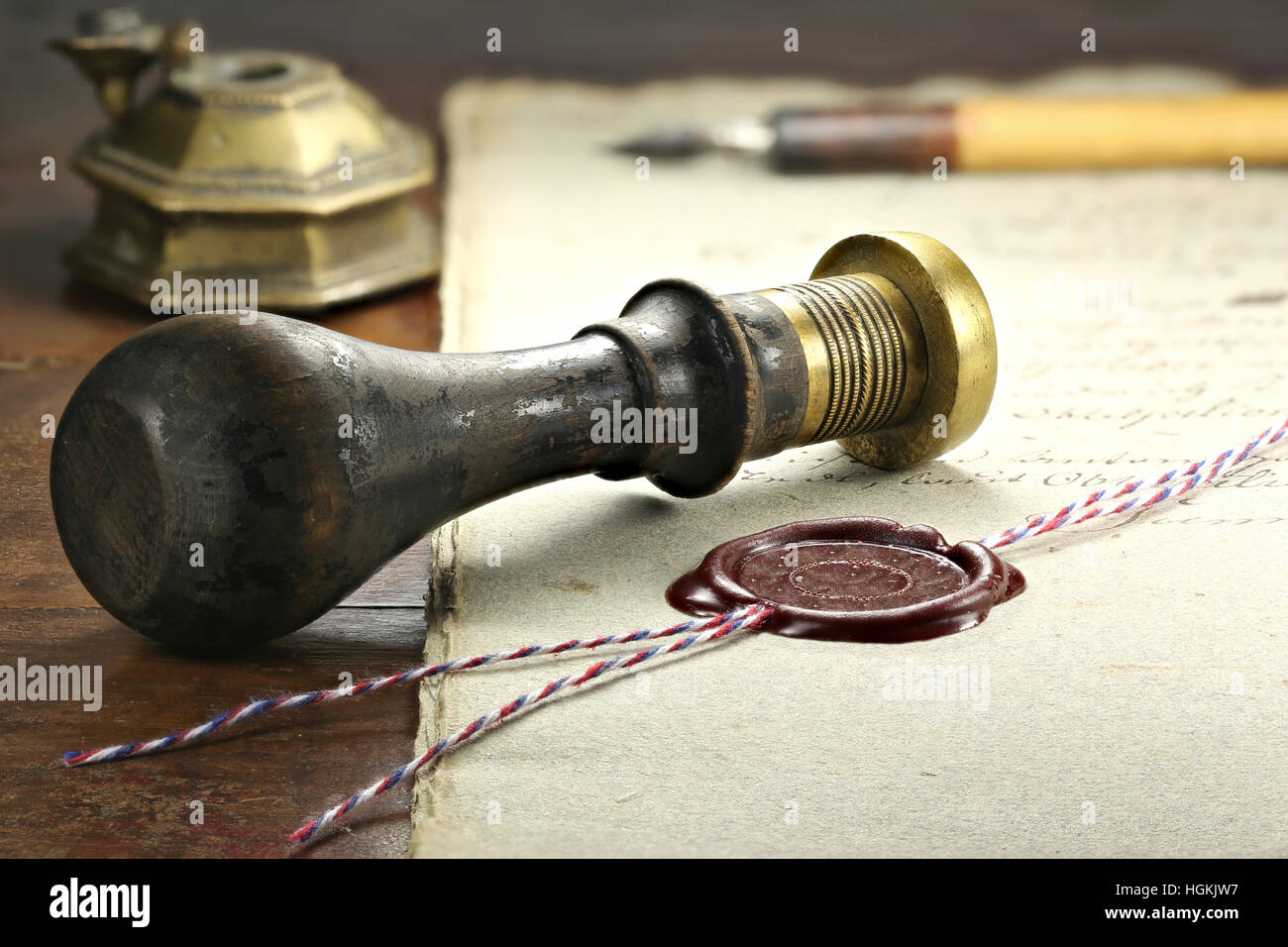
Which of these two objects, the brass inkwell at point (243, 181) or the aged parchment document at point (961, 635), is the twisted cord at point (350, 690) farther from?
the brass inkwell at point (243, 181)

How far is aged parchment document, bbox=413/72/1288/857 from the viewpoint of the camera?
3.34 feet

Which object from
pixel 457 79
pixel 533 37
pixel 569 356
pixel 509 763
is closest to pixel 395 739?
pixel 509 763

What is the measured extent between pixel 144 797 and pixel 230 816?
0.21 ft

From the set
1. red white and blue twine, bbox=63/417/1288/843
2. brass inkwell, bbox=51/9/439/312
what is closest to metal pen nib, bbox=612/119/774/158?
brass inkwell, bbox=51/9/439/312

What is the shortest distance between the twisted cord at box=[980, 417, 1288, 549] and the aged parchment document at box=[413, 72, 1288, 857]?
0.02m

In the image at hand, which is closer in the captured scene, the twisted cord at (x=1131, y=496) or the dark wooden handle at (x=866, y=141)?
the twisted cord at (x=1131, y=496)

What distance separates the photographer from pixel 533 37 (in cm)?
357

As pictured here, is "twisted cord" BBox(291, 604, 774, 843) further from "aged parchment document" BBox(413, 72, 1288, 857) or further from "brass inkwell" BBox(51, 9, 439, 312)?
"brass inkwell" BBox(51, 9, 439, 312)

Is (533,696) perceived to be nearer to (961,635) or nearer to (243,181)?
(961,635)

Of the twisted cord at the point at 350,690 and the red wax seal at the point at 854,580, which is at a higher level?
the red wax seal at the point at 854,580

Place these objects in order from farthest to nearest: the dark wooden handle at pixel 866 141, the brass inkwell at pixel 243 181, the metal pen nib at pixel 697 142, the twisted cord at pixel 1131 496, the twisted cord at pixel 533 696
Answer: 1. the metal pen nib at pixel 697 142
2. the dark wooden handle at pixel 866 141
3. the brass inkwell at pixel 243 181
4. the twisted cord at pixel 1131 496
5. the twisted cord at pixel 533 696

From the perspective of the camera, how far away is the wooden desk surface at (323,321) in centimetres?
102

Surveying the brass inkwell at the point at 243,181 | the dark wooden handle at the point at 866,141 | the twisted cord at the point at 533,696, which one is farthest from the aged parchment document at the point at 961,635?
the dark wooden handle at the point at 866,141

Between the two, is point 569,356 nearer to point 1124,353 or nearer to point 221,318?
point 221,318
